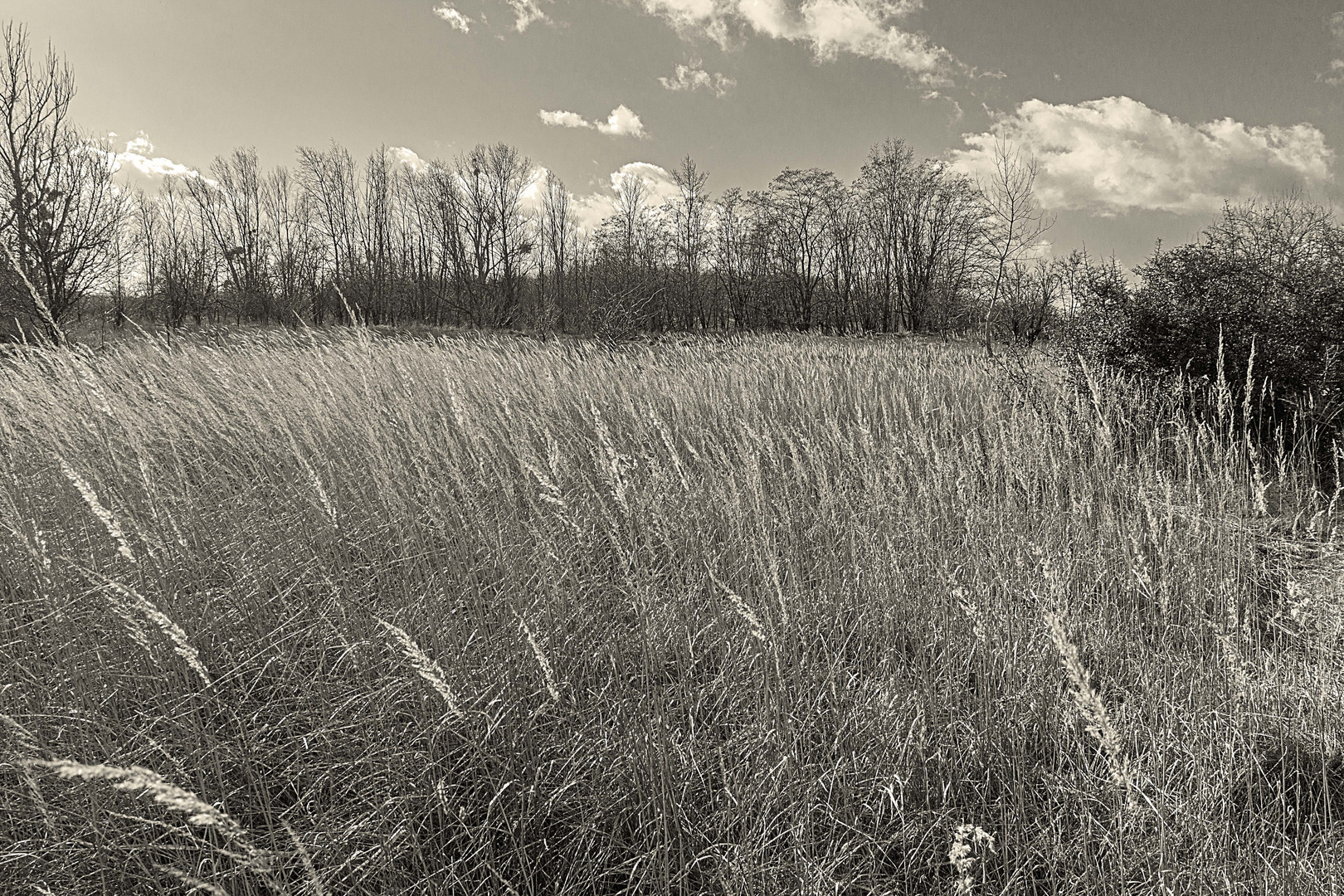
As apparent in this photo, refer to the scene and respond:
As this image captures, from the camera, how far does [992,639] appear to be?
2131 millimetres

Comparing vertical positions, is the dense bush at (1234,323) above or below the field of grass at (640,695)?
above

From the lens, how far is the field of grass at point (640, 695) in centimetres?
147

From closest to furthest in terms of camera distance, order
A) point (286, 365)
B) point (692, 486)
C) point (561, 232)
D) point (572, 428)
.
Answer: point (692, 486), point (572, 428), point (286, 365), point (561, 232)

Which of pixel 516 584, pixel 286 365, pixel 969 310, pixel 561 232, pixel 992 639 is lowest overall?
pixel 992 639

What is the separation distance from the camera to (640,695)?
6.09ft

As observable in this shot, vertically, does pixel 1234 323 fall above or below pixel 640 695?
above

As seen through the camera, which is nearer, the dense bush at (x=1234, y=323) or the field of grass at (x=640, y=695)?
the field of grass at (x=640, y=695)

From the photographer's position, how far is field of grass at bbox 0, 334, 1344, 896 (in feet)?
4.82

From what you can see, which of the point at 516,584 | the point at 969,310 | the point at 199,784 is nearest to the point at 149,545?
the point at 199,784

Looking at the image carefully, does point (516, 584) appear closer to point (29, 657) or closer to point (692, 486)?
point (692, 486)

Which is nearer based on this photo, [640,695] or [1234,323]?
[640,695]

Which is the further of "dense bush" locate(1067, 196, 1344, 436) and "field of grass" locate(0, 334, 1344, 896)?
"dense bush" locate(1067, 196, 1344, 436)

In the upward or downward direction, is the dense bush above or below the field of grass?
above

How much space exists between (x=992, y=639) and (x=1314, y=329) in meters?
5.02
